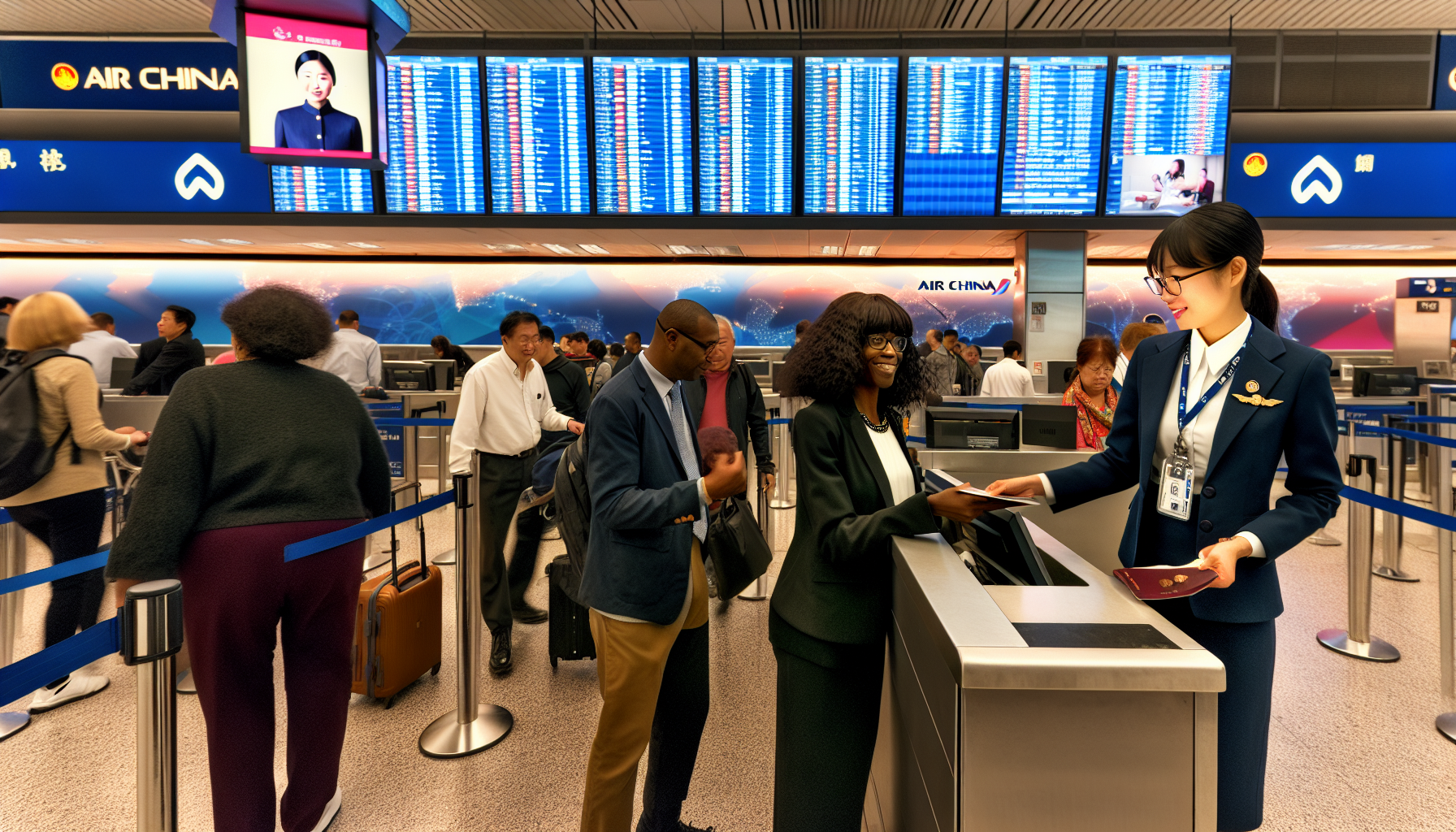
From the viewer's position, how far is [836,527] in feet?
4.92

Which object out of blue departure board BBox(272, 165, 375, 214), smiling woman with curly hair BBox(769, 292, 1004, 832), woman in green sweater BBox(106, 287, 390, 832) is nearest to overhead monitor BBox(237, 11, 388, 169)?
blue departure board BBox(272, 165, 375, 214)

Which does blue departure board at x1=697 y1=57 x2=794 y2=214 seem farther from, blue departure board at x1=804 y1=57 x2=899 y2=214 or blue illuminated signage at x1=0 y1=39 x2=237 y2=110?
blue illuminated signage at x1=0 y1=39 x2=237 y2=110

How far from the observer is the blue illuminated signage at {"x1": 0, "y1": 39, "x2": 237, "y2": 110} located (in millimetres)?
7047

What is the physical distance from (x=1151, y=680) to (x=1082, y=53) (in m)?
6.16

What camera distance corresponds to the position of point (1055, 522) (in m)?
2.77

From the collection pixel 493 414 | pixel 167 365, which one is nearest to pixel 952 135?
pixel 493 414

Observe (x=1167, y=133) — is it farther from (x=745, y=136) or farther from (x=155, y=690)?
(x=155, y=690)

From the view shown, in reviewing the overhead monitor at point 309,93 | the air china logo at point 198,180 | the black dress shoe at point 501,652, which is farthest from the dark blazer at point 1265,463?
the air china logo at point 198,180

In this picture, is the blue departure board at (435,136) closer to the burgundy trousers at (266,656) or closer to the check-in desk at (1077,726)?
the burgundy trousers at (266,656)

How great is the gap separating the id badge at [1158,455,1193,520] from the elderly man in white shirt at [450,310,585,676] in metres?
2.90

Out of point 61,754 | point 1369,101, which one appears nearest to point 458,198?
point 61,754

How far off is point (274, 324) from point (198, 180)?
5552 mm

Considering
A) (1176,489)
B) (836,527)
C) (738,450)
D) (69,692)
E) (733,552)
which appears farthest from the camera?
(69,692)

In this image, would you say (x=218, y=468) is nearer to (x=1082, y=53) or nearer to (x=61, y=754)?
(x=61, y=754)
